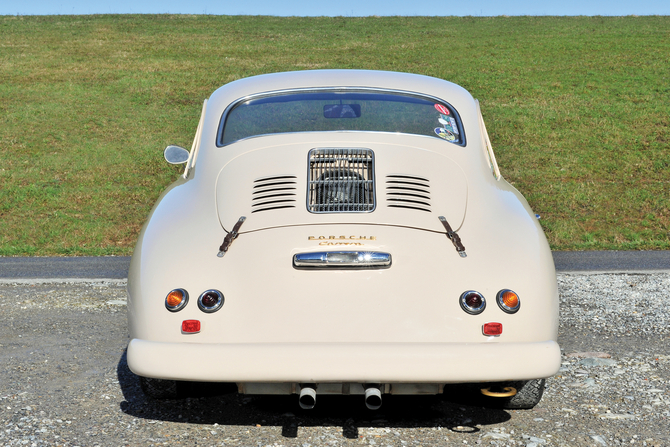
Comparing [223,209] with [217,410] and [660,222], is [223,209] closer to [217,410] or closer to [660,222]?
[217,410]

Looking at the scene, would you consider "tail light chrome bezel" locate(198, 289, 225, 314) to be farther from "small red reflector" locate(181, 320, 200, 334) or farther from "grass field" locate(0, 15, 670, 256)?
"grass field" locate(0, 15, 670, 256)

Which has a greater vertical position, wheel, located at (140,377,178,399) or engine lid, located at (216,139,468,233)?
engine lid, located at (216,139,468,233)

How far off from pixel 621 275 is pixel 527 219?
178 inches

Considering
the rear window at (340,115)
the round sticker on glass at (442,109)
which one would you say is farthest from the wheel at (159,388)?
the round sticker on glass at (442,109)

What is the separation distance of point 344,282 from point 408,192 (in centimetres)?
73

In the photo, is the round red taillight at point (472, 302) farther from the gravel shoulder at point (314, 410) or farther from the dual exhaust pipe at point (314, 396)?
the gravel shoulder at point (314, 410)

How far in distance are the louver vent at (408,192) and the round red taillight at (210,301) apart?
966 mm

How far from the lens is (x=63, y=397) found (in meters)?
3.97

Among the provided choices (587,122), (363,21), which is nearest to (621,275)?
(587,122)

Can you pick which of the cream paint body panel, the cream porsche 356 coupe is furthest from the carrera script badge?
the cream paint body panel

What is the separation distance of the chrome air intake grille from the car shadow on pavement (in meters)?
1.12

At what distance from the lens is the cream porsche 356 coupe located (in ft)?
9.79

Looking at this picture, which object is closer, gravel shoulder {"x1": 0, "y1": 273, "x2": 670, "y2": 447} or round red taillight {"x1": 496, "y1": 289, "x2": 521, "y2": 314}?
round red taillight {"x1": 496, "y1": 289, "x2": 521, "y2": 314}

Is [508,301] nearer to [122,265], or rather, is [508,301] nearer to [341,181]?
[341,181]
